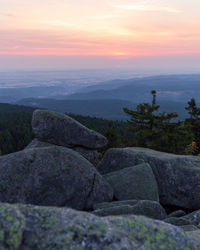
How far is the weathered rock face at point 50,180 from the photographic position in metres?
11.8

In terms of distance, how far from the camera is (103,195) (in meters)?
13.5

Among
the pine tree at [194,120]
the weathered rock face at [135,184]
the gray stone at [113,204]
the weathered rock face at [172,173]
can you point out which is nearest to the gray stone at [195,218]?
the gray stone at [113,204]

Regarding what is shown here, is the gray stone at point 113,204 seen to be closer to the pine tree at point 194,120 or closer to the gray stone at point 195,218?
the gray stone at point 195,218

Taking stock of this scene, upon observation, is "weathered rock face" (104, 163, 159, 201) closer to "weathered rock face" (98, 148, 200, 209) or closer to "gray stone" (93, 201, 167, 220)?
"weathered rock face" (98, 148, 200, 209)

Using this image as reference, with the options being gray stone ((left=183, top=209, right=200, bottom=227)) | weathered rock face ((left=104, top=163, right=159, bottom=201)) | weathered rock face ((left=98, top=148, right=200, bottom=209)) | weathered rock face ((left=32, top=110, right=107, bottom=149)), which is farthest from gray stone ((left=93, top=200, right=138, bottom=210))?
weathered rock face ((left=32, top=110, right=107, bottom=149))

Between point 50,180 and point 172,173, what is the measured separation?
8.83 meters

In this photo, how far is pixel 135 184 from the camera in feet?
46.6

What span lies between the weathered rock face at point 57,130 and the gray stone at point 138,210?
24.2 ft

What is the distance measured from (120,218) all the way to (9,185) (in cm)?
880

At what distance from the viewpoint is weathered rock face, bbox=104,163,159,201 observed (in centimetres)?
1374

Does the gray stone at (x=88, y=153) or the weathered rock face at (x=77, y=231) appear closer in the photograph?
the weathered rock face at (x=77, y=231)

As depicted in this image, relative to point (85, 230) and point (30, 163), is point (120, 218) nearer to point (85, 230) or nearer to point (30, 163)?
point (85, 230)

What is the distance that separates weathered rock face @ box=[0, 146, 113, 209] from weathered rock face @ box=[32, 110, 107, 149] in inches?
138

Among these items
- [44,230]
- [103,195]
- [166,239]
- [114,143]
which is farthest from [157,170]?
[114,143]
